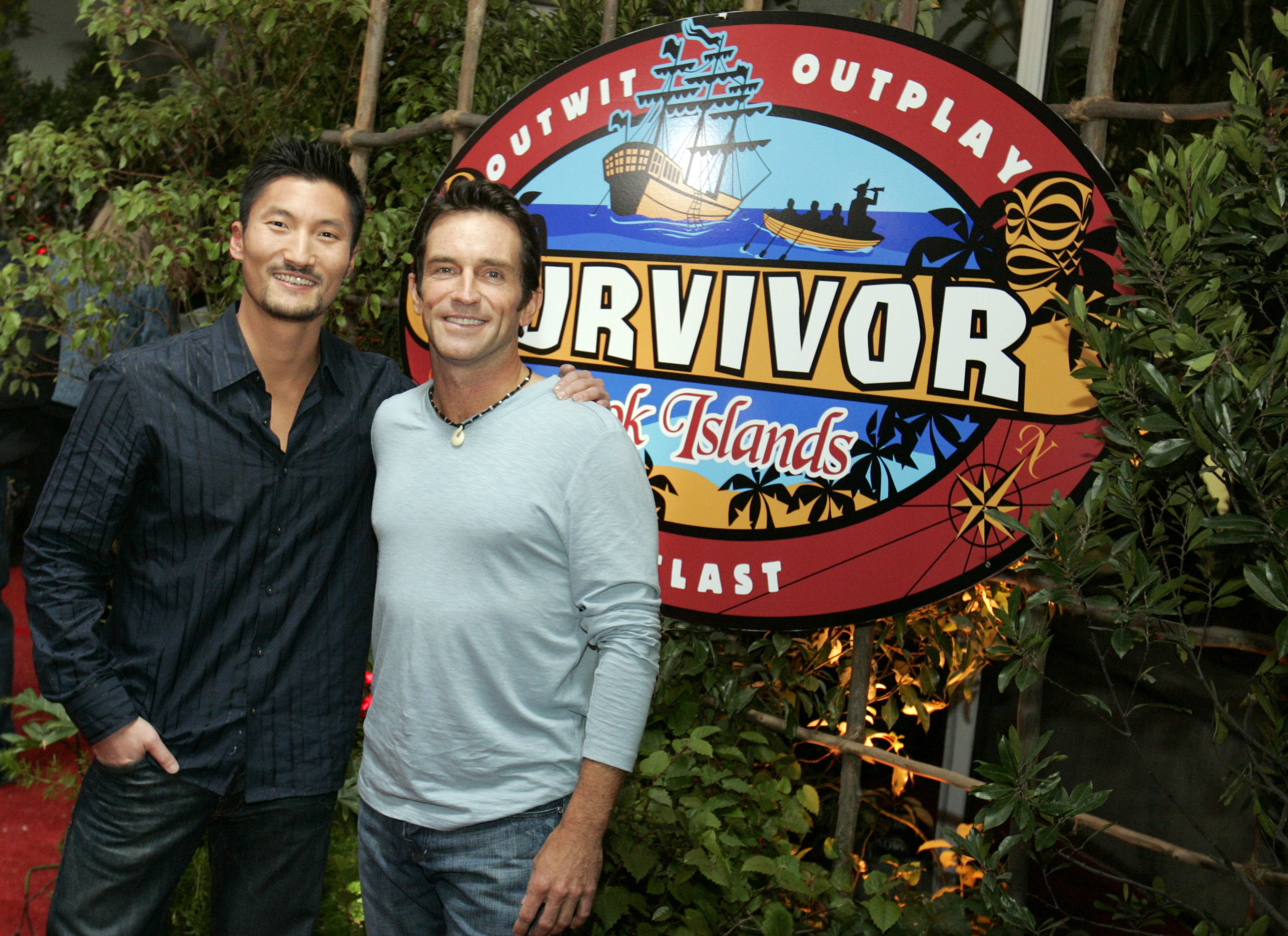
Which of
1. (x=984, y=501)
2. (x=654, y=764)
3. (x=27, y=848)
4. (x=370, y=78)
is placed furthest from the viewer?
(x=27, y=848)

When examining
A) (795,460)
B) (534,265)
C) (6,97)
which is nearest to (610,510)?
(534,265)

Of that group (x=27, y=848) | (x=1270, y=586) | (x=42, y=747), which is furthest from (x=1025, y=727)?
(x=42, y=747)

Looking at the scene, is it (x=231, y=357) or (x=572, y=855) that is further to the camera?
(x=231, y=357)

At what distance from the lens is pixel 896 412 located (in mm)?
2143

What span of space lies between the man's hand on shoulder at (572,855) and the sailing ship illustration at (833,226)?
1278 mm

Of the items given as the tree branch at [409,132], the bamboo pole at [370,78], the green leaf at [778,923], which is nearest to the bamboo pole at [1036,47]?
the tree branch at [409,132]

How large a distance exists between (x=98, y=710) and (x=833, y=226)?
5.59 feet

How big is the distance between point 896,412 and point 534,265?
89 cm

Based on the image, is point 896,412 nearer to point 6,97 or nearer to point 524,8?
point 524,8

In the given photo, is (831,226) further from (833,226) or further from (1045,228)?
(1045,228)

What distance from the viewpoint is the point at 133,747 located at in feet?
5.52

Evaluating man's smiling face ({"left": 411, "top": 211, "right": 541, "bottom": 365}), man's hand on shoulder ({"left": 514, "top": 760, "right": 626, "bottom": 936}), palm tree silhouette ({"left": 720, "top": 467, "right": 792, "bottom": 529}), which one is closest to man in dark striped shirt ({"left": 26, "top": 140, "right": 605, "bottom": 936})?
man's smiling face ({"left": 411, "top": 211, "right": 541, "bottom": 365})

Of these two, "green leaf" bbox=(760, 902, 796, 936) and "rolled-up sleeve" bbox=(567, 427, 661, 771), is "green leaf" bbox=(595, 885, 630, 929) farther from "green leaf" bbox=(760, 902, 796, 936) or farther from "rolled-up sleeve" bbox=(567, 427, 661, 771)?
"rolled-up sleeve" bbox=(567, 427, 661, 771)

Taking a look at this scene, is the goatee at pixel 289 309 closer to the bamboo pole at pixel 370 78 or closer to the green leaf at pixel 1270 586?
the bamboo pole at pixel 370 78
